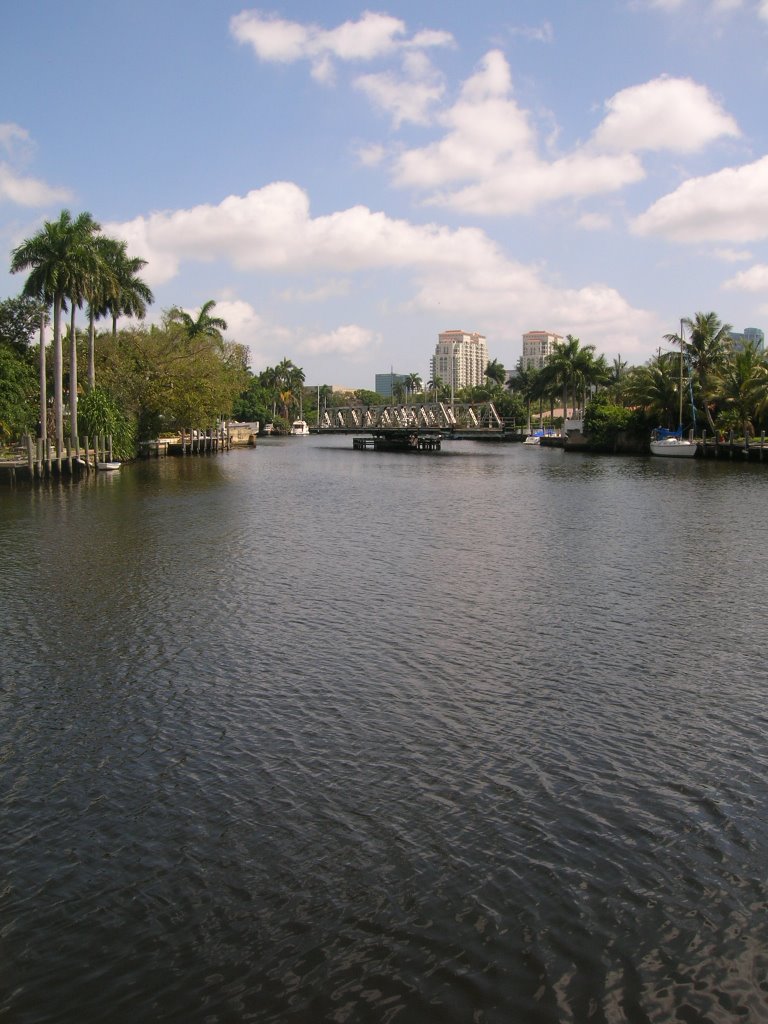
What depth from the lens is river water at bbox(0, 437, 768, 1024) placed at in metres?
7.33

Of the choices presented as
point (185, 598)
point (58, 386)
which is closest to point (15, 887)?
point (185, 598)

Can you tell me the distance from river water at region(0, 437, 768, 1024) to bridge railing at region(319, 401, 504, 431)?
345 feet

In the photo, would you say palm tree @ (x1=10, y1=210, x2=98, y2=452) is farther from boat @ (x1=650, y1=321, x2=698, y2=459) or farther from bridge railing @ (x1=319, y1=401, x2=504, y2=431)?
bridge railing @ (x1=319, y1=401, x2=504, y2=431)

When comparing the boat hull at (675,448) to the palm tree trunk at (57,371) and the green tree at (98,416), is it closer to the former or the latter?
the green tree at (98,416)

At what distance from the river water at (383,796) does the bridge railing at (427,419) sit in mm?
105150

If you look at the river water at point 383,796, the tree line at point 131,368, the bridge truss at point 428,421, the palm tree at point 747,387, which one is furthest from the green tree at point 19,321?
the bridge truss at point 428,421

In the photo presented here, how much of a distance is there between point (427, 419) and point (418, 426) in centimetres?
398

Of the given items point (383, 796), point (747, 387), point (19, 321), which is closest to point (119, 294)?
point (19, 321)

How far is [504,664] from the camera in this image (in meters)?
15.8

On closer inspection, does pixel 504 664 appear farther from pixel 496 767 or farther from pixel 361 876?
pixel 361 876

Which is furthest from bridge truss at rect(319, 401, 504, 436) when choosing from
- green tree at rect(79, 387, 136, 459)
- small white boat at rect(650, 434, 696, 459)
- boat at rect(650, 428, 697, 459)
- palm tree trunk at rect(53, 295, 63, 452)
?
palm tree trunk at rect(53, 295, 63, 452)

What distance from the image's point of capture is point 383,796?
10.5m

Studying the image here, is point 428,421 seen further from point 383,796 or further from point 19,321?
point 383,796

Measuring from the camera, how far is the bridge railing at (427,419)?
143m
